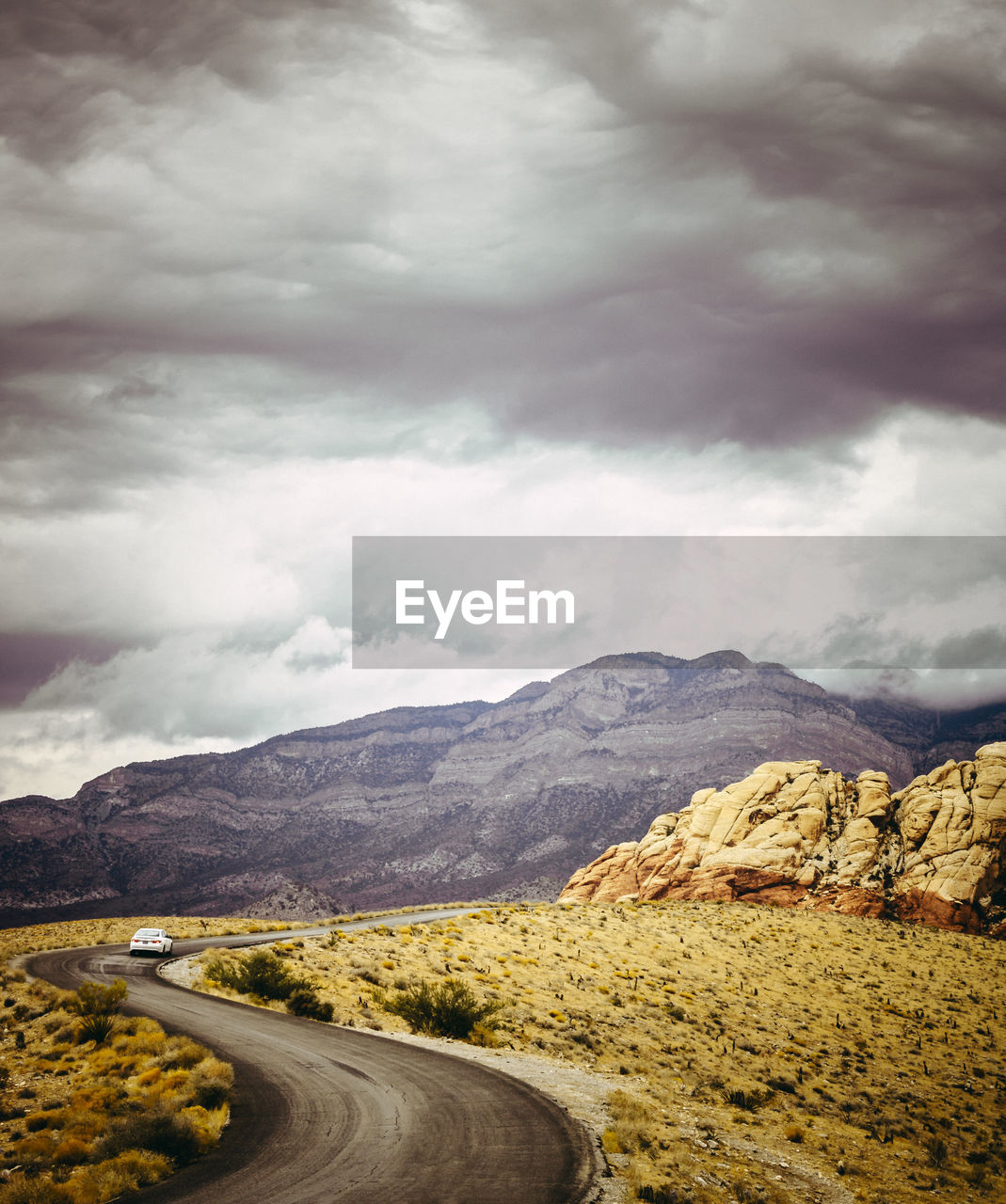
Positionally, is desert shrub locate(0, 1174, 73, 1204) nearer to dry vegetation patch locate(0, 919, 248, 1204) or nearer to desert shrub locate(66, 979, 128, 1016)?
dry vegetation patch locate(0, 919, 248, 1204)

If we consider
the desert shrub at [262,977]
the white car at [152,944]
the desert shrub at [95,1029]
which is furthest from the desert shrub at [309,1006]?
the white car at [152,944]

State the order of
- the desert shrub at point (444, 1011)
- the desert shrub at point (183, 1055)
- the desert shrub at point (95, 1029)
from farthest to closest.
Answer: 1. the desert shrub at point (444, 1011)
2. the desert shrub at point (95, 1029)
3. the desert shrub at point (183, 1055)

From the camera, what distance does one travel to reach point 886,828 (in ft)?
229

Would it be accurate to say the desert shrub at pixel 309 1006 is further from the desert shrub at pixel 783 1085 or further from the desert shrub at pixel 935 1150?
the desert shrub at pixel 935 1150

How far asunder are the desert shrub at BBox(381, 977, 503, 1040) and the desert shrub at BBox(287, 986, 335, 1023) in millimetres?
2357

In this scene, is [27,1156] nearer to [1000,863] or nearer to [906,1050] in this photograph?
[906,1050]

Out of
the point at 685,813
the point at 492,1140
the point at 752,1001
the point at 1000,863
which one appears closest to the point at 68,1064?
the point at 492,1140

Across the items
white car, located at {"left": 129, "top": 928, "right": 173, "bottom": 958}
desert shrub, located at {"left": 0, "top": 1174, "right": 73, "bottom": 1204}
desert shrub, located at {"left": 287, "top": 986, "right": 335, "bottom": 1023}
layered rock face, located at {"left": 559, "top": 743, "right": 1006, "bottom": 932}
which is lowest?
layered rock face, located at {"left": 559, "top": 743, "right": 1006, "bottom": 932}

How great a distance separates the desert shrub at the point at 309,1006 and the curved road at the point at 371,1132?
2.86 metres

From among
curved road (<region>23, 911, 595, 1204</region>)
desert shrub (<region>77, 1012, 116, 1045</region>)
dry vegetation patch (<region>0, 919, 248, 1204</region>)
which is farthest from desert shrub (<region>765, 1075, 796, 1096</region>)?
desert shrub (<region>77, 1012, 116, 1045</region>)

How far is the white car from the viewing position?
3712 centimetres

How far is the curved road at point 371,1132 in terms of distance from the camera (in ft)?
37.0

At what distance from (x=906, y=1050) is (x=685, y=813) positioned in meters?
53.6

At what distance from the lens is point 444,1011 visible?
2473 centimetres
